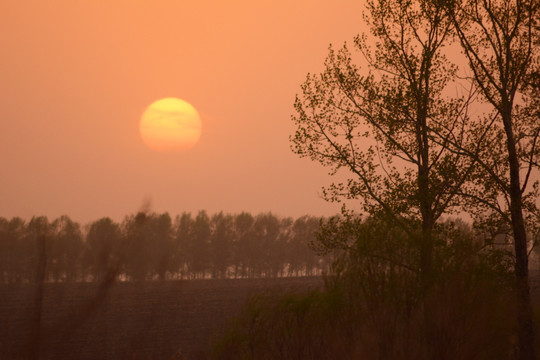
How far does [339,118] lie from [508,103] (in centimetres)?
565

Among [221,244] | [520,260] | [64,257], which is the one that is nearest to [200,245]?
[221,244]

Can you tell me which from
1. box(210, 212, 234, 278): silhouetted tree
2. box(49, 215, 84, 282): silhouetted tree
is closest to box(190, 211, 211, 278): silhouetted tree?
box(210, 212, 234, 278): silhouetted tree

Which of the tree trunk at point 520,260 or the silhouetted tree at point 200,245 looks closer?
the tree trunk at point 520,260

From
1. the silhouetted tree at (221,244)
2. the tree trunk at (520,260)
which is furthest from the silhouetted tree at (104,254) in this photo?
the silhouetted tree at (221,244)

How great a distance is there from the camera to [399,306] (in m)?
15.1

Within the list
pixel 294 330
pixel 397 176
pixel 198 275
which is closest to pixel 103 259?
pixel 294 330

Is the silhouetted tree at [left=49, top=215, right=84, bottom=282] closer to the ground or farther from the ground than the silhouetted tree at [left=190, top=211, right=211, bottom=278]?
closer to the ground

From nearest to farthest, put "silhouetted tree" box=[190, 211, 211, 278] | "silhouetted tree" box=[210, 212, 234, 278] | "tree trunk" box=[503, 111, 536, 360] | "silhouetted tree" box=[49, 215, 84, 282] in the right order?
"silhouetted tree" box=[49, 215, 84, 282] → "tree trunk" box=[503, 111, 536, 360] → "silhouetted tree" box=[190, 211, 211, 278] → "silhouetted tree" box=[210, 212, 234, 278]

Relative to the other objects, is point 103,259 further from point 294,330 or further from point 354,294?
point 294,330

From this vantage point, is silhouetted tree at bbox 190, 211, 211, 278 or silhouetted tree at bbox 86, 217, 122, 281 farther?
silhouetted tree at bbox 190, 211, 211, 278

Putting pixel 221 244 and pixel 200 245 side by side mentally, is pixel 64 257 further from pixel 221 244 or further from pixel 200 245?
pixel 221 244

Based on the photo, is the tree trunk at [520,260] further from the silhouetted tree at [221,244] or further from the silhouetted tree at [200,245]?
the silhouetted tree at [221,244]

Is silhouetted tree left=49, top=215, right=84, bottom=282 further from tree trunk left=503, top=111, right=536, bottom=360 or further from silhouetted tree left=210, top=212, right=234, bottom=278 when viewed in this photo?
silhouetted tree left=210, top=212, right=234, bottom=278

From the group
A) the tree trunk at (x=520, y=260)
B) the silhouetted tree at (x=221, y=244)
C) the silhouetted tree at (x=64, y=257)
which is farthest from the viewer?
the silhouetted tree at (x=221, y=244)
